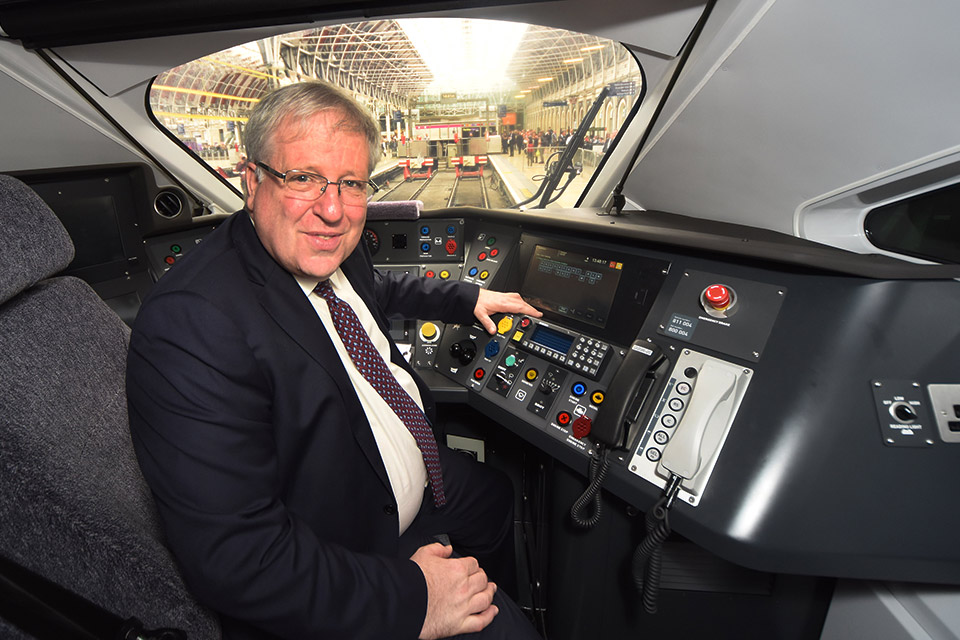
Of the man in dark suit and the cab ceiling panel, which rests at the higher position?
the cab ceiling panel

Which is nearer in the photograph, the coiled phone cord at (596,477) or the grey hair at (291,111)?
the grey hair at (291,111)

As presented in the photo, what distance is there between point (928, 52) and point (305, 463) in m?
1.44

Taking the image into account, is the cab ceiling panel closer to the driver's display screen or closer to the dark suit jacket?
the dark suit jacket

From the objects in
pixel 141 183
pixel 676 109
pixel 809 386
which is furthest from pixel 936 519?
pixel 141 183

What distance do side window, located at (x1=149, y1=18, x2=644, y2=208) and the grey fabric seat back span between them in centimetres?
67

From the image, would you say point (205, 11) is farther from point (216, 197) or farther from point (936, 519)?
point (936, 519)

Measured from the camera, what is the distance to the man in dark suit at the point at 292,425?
31.5 inches

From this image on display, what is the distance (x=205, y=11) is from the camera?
1235mm

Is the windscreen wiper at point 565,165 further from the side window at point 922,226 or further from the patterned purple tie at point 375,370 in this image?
the patterned purple tie at point 375,370

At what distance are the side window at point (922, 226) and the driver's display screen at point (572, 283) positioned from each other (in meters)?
0.71

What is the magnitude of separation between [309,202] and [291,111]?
0.59ft

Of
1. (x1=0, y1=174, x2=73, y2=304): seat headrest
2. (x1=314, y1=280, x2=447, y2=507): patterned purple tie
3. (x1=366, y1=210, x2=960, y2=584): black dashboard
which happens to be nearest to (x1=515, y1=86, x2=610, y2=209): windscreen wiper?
(x1=366, y1=210, x2=960, y2=584): black dashboard

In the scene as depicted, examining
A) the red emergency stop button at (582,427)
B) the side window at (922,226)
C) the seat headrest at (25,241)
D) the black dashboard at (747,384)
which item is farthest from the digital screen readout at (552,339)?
the seat headrest at (25,241)

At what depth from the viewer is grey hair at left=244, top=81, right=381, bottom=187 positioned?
37.5 inches
